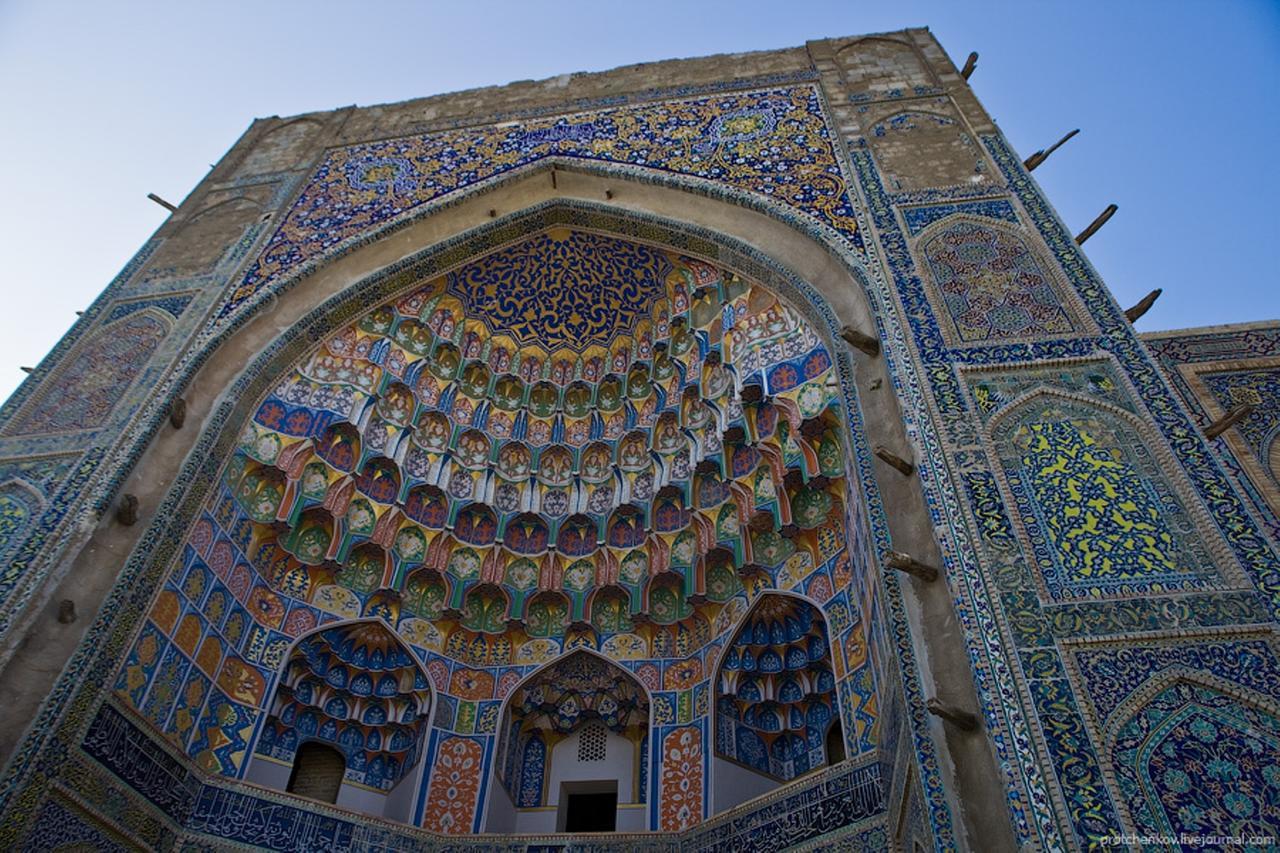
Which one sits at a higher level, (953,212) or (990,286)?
(953,212)

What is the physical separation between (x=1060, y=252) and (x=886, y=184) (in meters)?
1.47

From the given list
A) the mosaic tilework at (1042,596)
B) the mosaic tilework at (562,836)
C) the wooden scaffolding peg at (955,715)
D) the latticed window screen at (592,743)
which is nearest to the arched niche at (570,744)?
the latticed window screen at (592,743)

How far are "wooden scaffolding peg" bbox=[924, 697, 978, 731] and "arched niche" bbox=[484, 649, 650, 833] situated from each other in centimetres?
340

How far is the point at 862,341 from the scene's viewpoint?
5.78m

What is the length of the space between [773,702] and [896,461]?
7.98 feet

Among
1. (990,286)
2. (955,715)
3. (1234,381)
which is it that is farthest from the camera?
(990,286)

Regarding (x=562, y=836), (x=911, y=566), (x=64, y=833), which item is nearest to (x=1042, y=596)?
(x=911, y=566)

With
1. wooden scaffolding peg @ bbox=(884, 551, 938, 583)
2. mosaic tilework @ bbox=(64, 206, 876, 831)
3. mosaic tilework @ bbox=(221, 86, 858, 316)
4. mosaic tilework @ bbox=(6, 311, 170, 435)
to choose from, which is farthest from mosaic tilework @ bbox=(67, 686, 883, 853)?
mosaic tilework @ bbox=(221, 86, 858, 316)

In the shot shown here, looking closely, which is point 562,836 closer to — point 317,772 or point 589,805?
point 589,805

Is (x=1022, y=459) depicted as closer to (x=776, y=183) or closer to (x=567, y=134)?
A: (x=776, y=183)

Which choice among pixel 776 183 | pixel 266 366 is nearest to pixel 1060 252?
pixel 776 183

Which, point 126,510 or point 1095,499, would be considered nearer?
point 1095,499

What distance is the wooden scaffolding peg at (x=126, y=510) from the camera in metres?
5.68

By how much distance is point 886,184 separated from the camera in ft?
23.1
